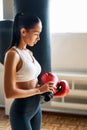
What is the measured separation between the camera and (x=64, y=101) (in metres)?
2.75

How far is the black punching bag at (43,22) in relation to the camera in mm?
2031

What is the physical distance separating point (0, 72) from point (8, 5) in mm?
807

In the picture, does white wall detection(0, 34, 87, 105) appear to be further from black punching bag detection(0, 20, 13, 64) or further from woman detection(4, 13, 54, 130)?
woman detection(4, 13, 54, 130)

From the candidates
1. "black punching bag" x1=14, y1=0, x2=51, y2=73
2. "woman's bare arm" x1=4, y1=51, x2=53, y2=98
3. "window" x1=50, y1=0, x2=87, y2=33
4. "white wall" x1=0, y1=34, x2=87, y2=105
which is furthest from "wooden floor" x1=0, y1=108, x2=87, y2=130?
"woman's bare arm" x1=4, y1=51, x2=53, y2=98

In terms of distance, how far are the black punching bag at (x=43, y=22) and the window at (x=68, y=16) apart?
0.62 meters

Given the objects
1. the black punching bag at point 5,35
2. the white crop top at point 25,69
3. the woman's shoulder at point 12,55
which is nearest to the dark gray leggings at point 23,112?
the white crop top at point 25,69

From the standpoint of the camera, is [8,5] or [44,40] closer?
[44,40]

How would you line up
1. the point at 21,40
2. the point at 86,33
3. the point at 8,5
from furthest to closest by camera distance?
the point at 8,5, the point at 86,33, the point at 21,40

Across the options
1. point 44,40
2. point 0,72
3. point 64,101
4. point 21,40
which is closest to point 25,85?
point 21,40

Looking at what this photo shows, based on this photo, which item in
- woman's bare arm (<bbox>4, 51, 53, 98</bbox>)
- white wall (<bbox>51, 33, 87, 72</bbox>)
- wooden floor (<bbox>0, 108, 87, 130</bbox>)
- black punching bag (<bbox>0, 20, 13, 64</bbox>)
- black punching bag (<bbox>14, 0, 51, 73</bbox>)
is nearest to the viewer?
woman's bare arm (<bbox>4, 51, 53, 98</bbox>)

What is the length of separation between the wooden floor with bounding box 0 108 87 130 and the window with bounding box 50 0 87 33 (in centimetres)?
97

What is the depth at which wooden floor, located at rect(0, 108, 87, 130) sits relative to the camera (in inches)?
99.7

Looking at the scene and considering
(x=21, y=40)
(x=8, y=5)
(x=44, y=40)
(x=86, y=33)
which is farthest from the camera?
(x=8, y=5)

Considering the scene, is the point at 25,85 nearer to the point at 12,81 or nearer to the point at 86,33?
the point at 12,81
